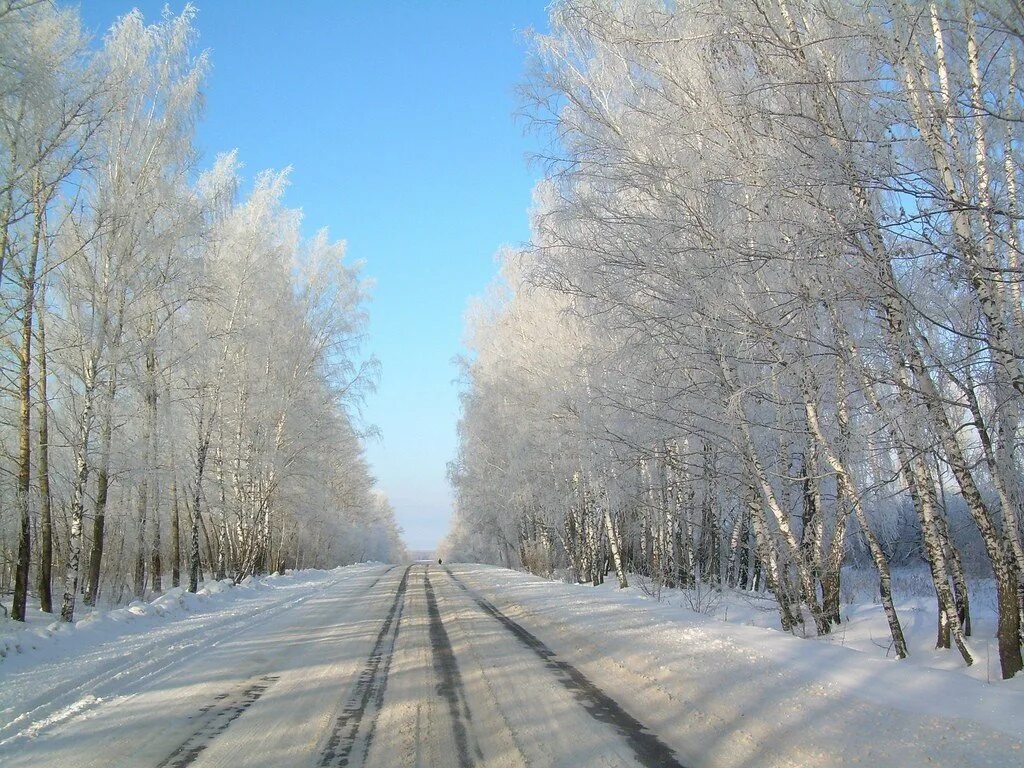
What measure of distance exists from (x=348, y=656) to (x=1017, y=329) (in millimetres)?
7270

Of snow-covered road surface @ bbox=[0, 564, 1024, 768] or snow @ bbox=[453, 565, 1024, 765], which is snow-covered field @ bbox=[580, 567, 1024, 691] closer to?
snow @ bbox=[453, 565, 1024, 765]

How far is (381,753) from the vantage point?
4191 mm

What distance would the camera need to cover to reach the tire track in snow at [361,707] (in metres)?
4.19

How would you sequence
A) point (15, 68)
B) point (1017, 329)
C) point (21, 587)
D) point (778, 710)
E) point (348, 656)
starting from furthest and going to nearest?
point (21, 587)
point (348, 656)
point (15, 68)
point (1017, 329)
point (778, 710)

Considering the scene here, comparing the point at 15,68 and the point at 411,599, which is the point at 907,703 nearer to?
the point at 15,68

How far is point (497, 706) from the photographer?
205 inches

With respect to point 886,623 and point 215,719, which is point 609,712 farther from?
point 886,623

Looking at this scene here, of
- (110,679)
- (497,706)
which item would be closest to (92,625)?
(110,679)

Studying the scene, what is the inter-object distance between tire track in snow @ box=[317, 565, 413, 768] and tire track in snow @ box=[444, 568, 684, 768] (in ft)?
5.46

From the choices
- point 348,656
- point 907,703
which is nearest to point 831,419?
point 907,703

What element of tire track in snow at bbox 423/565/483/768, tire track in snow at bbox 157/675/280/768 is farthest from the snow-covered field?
tire track in snow at bbox 157/675/280/768

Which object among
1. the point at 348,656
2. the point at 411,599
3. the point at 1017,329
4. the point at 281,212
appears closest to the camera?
the point at 1017,329

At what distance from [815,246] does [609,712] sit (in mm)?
3992

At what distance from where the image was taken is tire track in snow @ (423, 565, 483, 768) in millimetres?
4246
